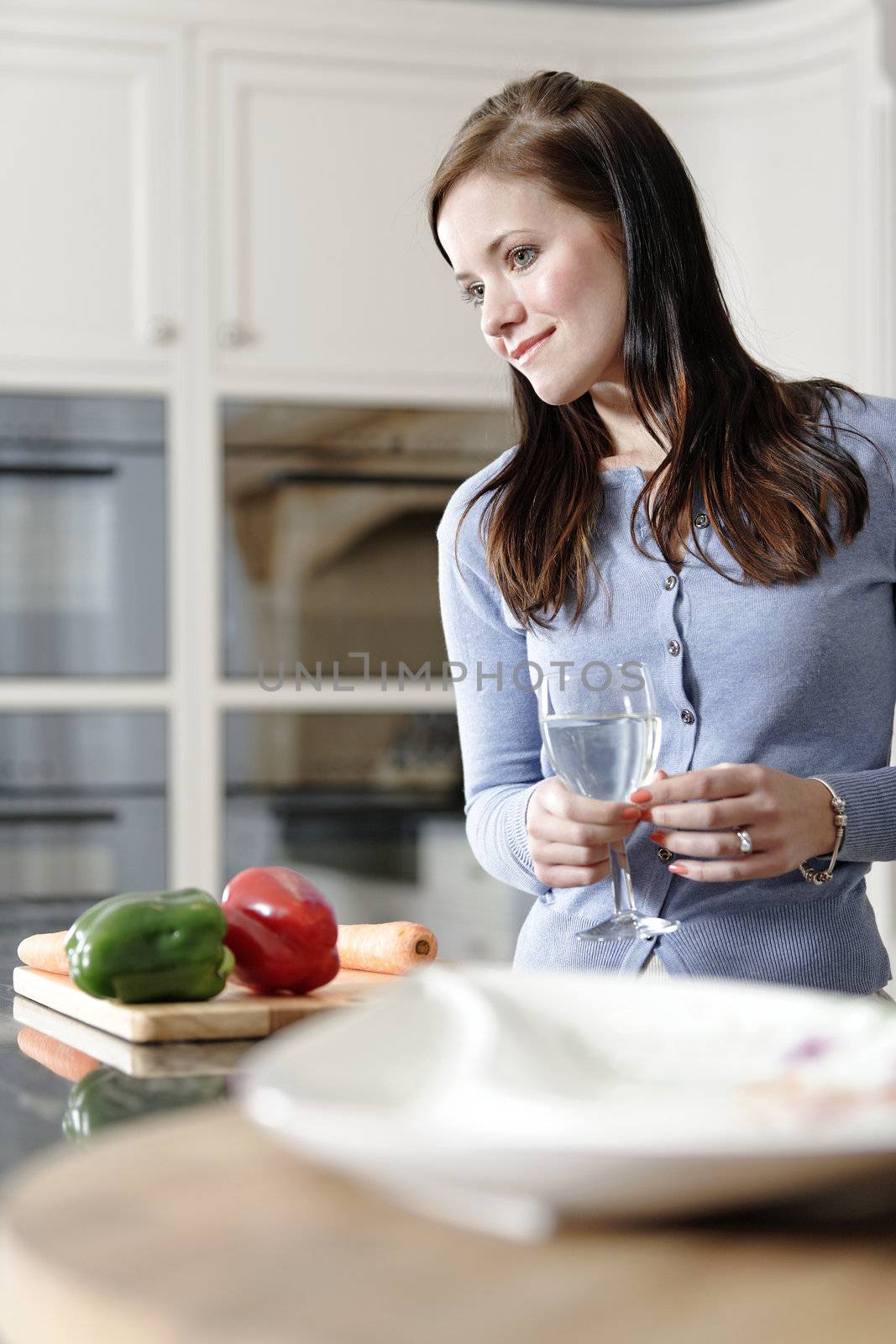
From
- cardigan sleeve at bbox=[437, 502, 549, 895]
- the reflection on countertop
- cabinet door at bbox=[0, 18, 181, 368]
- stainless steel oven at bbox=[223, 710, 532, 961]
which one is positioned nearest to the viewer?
the reflection on countertop

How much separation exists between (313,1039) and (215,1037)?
1.25ft

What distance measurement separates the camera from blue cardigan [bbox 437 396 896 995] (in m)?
1.22

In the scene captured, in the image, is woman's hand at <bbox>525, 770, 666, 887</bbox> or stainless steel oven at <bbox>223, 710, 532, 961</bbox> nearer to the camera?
woman's hand at <bbox>525, 770, 666, 887</bbox>

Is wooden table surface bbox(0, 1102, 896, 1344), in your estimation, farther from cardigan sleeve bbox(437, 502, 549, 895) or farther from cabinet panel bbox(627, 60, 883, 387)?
cabinet panel bbox(627, 60, 883, 387)

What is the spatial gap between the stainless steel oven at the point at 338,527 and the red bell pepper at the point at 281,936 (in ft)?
5.96

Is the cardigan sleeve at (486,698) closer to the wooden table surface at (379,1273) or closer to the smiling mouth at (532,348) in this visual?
the smiling mouth at (532,348)

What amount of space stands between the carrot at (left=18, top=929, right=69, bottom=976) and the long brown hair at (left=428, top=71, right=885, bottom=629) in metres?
0.51

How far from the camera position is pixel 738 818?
1021mm

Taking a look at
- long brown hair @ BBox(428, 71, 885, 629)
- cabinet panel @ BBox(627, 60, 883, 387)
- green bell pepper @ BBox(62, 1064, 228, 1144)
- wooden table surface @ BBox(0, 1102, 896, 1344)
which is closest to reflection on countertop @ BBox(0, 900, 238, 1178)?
green bell pepper @ BBox(62, 1064, 228, 1144)

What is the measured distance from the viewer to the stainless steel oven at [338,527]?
2.75m

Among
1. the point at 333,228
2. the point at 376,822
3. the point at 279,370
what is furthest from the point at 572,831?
the point at 333,228

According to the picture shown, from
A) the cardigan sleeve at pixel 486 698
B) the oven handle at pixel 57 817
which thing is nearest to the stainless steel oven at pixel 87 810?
the oven handle at pixel 57 817

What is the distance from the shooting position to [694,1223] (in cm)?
45

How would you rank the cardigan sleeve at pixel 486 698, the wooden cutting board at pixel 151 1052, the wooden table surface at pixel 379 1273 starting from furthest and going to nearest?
the cardigan sleeve at pixel 486 698 < the wooden cutting board at pixel 151 1052 < the wooden table surface at pixel 379 1273
